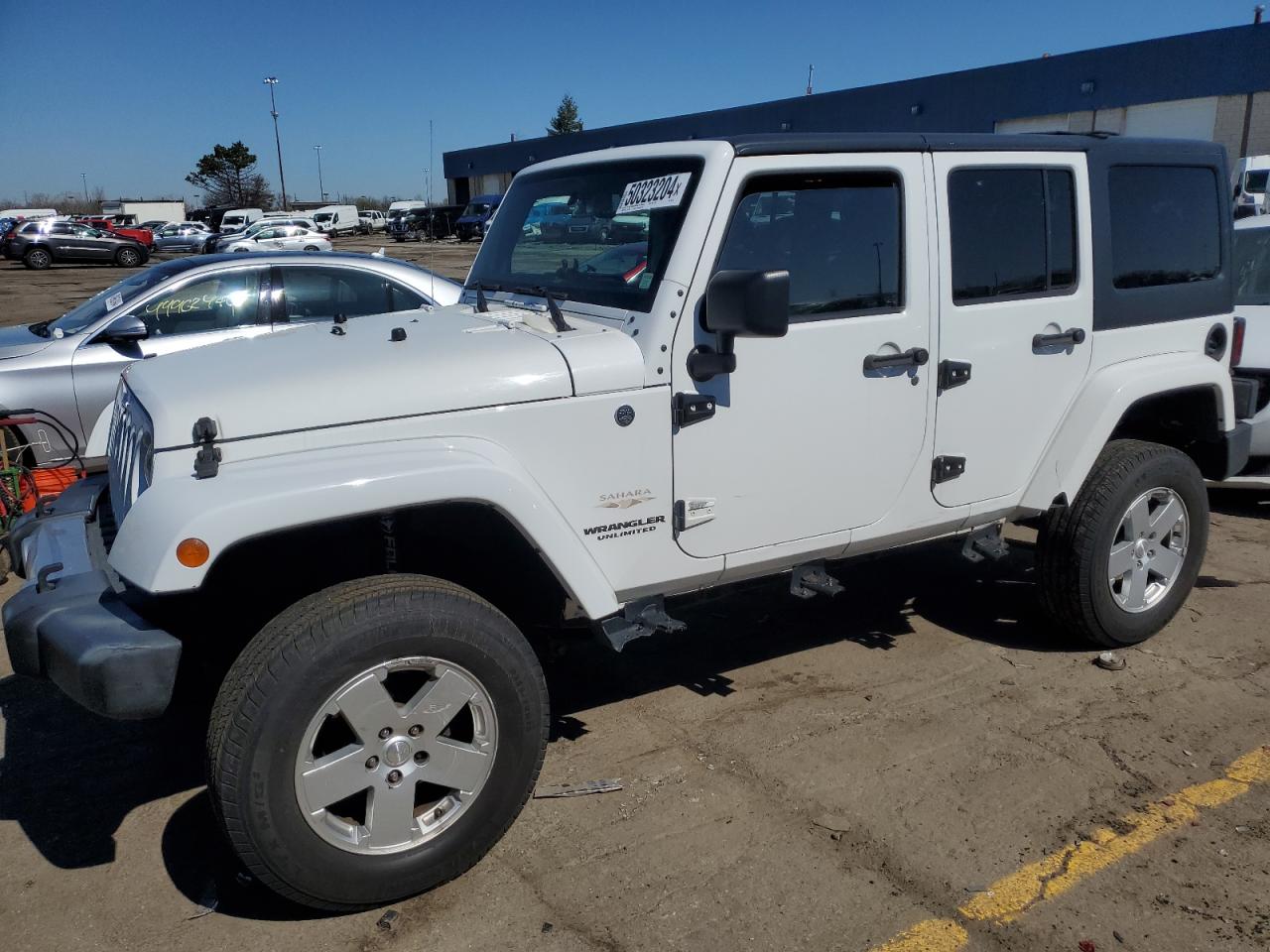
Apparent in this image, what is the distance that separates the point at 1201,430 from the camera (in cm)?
461

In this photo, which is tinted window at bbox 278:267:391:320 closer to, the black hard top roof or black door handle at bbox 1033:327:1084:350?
the black hard top roof

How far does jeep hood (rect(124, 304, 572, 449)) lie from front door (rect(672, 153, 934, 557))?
527 mm

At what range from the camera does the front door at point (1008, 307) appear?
147 inches

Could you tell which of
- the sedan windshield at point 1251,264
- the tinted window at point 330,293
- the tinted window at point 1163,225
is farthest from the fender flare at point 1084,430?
the tinted window at point 330,293

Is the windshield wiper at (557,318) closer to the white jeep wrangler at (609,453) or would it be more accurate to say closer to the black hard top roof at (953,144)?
the white jeep wrangler at (609,453)

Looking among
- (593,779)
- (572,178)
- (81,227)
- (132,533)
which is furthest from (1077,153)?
(81,227)

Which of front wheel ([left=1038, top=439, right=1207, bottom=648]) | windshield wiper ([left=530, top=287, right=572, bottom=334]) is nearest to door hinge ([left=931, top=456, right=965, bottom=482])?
front wheel ([left=1038, top=439, right=1207, bottom=648])

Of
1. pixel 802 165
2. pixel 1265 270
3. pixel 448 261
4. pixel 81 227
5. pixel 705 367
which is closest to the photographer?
pixel 705 367

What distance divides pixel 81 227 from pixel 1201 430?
128ft

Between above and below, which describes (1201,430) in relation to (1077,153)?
below

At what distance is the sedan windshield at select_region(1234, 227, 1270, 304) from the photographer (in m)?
7.05

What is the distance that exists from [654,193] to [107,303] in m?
4.94

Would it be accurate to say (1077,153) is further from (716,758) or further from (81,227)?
(81,227)

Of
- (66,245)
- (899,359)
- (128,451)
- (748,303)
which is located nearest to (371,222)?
(66,245)
